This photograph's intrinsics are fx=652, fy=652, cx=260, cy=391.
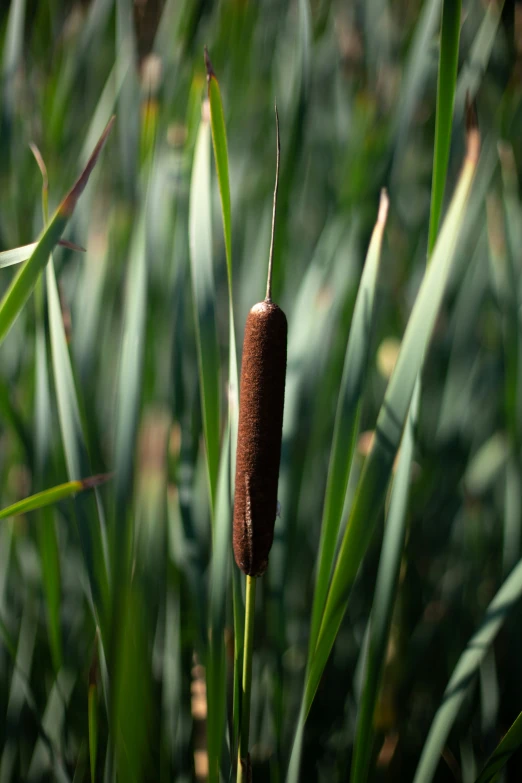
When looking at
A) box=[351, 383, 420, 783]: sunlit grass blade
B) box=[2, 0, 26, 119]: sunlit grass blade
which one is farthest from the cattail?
box=[2, 0, 26, 119]: sunlit grass blade

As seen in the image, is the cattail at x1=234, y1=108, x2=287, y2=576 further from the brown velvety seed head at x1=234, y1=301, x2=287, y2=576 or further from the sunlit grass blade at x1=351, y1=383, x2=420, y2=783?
the sunlit grass blade at x1=351, y1=383, x2=420, y2=783

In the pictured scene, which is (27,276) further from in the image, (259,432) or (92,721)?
(92,721)

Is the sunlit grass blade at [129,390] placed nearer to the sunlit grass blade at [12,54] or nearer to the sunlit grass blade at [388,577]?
the sunlit grass blade at [388,577]

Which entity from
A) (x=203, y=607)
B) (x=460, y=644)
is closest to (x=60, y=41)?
(x=203, y=607)

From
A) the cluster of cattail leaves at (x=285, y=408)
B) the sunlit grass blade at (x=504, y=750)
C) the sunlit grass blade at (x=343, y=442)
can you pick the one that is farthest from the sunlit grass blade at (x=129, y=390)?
the sunlit grass blade at (x=504, y=750)

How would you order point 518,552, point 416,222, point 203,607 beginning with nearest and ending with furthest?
1. point 203,607
2. point 518,552
3. point 416,222

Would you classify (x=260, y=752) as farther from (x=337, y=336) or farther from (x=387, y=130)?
(x=387, y=130)

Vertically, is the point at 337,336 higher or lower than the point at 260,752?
higher
